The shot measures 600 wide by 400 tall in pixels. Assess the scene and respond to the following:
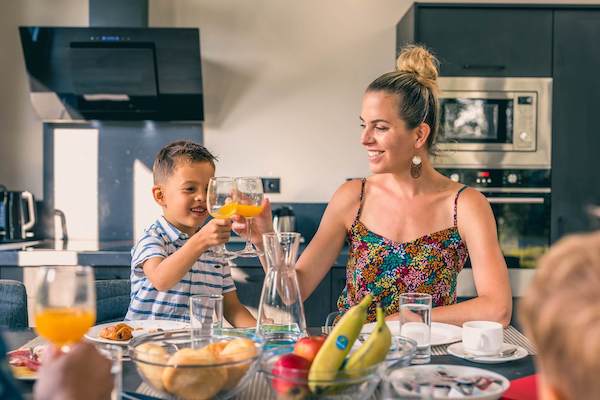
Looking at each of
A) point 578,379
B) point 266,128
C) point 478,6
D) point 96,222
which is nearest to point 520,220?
point 478,6

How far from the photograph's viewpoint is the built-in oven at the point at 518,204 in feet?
11.4

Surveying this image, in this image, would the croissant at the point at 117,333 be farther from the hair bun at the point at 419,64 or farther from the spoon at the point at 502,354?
the hair bun at the point at 419,64

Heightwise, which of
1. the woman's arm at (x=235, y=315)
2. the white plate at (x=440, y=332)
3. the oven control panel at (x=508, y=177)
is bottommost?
the woman's arm at (x=235, y=315)

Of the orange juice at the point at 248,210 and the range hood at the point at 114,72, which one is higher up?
the range hood at the point at 114,72

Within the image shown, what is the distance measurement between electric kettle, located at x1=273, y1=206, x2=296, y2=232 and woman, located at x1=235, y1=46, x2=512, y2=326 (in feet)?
4.79

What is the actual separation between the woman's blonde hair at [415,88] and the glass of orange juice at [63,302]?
49.0 inches

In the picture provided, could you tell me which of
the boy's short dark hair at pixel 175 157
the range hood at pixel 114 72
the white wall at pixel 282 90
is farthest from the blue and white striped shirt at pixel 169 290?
the white wall at pixel 282 90

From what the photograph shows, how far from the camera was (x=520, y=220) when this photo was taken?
349 centimetres

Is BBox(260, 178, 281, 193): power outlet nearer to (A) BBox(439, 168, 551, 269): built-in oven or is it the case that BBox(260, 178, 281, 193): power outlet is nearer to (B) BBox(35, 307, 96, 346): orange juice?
(A) BBox(439, 168, 551, 269): built-in oven

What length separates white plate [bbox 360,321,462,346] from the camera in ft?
5.16

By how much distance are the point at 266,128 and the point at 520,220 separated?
1.42m

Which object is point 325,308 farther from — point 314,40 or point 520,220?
point 314,40

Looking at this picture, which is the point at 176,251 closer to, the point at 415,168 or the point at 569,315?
the point at 415,168

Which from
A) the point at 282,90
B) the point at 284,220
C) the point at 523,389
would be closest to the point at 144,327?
the point at 523,389
